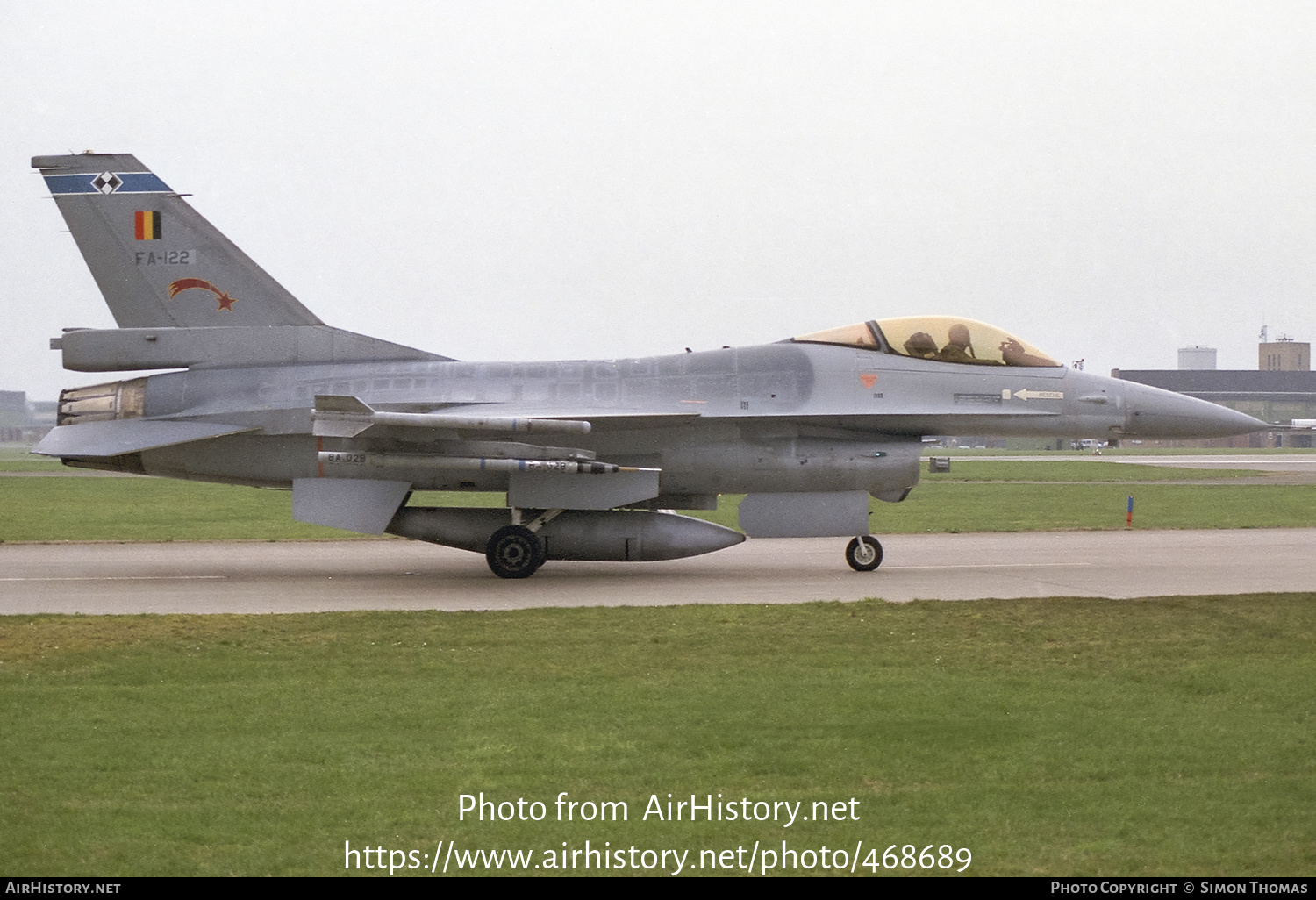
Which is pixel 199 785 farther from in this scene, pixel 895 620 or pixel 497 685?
pixel 895 620

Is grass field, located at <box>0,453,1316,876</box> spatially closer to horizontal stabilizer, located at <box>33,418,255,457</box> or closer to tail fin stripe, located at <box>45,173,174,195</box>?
horizontal stabilizer, located at <box>33,418,255,457</box>

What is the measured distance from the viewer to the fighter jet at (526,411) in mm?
15305

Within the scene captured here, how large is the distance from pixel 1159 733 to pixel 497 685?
3978 millimetres

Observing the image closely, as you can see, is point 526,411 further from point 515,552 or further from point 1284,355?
point 1284,355

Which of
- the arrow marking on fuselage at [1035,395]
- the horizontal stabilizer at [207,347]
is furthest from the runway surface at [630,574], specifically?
the horizontal stabilizer at [207,347]

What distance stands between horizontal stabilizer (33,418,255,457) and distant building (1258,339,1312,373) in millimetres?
117638

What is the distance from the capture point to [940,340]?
16.2 m

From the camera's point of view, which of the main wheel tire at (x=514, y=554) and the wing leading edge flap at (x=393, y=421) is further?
the main wheel tire at (x=514, y=554)

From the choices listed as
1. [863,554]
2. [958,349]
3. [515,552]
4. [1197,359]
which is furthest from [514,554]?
[1197,359]

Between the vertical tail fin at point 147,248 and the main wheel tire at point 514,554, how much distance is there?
4.26 meters

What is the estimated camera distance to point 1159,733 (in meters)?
6.89

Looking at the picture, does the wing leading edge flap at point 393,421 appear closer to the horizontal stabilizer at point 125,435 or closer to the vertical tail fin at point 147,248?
the horizontal stabilizer at point 125,435

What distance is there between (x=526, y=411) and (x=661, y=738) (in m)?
9.06

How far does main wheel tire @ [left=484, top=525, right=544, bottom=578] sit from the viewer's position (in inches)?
602
